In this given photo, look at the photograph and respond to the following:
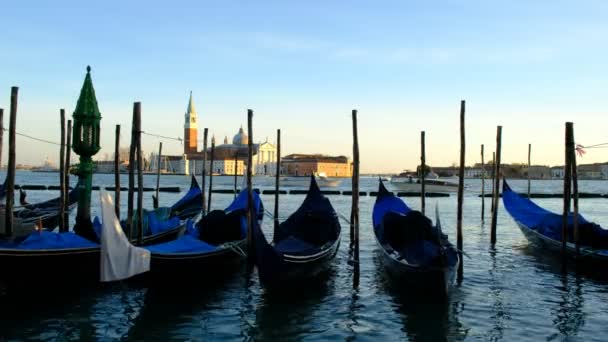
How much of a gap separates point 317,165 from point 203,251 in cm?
10966

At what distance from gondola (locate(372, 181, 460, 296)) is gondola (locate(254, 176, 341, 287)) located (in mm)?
1041

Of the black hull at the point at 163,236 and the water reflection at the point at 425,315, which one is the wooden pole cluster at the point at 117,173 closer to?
the black hull at the point at 163,236

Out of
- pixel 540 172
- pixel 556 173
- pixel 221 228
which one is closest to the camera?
pixel 221 228

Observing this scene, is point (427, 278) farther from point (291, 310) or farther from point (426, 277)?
point (291, 310)

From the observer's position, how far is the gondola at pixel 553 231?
34.2 feet

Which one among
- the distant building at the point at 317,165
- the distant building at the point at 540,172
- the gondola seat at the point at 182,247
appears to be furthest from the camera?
the distant building at the point at 540,172

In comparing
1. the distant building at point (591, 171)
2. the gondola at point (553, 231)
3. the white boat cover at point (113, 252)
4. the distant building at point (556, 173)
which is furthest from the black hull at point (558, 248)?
the distant building at point (556, 173)

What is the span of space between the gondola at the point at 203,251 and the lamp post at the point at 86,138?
176cm

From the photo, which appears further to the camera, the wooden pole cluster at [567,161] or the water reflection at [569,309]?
the wooden pole cluster at [567,161]

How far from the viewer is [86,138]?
9.99 metres

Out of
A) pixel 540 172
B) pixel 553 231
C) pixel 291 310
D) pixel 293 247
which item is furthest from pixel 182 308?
pixel 540 172

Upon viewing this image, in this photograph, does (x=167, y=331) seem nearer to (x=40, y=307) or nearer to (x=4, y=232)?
(x=40, y=307)

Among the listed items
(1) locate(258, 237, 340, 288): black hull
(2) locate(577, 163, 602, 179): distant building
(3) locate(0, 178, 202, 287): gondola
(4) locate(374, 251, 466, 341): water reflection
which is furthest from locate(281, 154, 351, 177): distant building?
(3) locate(0, 178, 202, 287): gondola

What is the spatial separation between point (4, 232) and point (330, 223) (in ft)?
20.9
